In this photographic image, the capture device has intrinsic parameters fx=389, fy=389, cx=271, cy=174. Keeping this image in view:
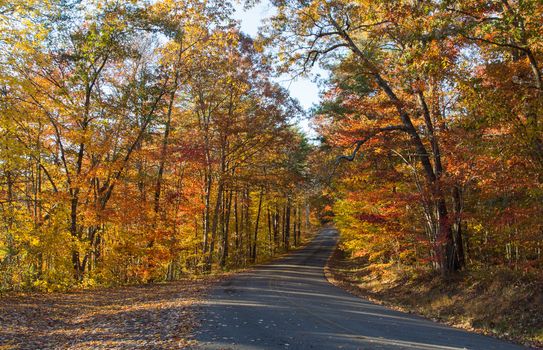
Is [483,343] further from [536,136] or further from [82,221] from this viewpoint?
[82,221]

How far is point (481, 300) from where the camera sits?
1201cm

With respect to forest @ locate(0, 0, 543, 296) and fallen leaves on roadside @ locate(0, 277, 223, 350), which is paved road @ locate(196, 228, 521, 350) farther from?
forest @ locate(0, 0, 543, 296)

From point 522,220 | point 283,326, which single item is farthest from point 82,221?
point 522,220

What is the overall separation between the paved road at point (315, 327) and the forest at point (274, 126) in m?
4.05

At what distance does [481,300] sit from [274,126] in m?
14.8

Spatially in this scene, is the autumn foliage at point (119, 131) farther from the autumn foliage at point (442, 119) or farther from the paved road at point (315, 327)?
the paved road at point (315, 327)

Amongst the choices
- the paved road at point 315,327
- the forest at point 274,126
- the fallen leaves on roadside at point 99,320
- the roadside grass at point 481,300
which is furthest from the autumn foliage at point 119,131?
the roadside grass at point 481,300

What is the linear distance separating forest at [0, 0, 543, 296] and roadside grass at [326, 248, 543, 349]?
82 centimetres

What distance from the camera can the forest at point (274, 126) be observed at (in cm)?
1092

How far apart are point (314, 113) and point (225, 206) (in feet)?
38.0

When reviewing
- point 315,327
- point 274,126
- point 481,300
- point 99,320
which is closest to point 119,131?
point 274,126

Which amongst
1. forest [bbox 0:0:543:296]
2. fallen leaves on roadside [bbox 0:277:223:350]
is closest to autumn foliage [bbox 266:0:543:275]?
forest [bbox 0:0:543:296]

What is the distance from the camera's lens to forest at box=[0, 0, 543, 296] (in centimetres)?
1092

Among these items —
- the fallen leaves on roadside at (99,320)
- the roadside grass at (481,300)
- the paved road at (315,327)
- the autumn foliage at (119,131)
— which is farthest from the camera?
the autumn foliage at (119,131)
